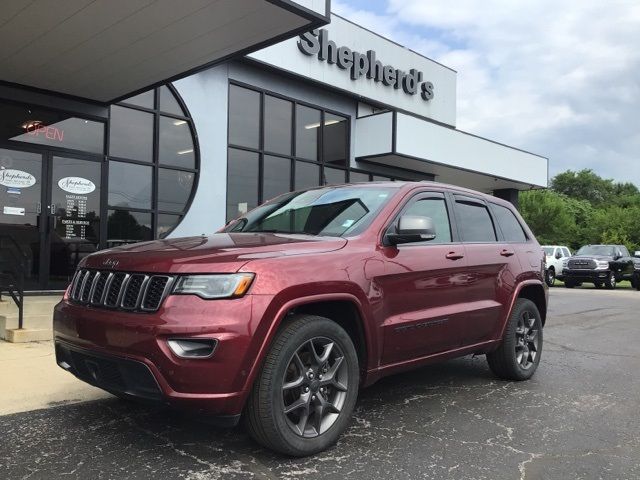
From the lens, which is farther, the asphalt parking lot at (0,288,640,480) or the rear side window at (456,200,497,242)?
the rear side window at (456,200,497,242)

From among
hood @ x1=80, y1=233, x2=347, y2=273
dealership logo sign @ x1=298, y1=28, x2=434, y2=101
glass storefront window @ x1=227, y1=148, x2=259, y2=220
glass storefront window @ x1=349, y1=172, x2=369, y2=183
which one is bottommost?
hood @ x1=80, y1=233, x2=347, y2=273

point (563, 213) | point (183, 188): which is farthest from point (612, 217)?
point (183, 188)

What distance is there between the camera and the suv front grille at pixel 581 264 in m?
21.8

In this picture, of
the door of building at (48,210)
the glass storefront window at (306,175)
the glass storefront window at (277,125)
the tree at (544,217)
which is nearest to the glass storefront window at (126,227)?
the door of building at (48,210)

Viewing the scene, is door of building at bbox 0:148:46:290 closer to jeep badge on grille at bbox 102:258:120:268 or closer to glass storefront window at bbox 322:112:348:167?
jeep badge on grille at bbox 102:258:120:268

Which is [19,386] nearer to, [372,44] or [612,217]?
[372,44]

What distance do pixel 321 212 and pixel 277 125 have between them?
32.7ft

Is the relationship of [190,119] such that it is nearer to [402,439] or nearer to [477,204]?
[477,204]

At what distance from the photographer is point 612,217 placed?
62500 mm

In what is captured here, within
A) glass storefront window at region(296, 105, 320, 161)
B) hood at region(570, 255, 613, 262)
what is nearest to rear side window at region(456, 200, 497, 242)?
glass storefront window at region(296, 105, 320, 161)

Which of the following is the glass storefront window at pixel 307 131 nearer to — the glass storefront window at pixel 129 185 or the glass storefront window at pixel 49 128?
the glass storefront window at pixel 129 185

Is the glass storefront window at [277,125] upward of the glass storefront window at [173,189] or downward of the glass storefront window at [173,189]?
upward

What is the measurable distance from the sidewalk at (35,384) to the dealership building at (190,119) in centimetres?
346

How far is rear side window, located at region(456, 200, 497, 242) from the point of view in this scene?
5.02 m
